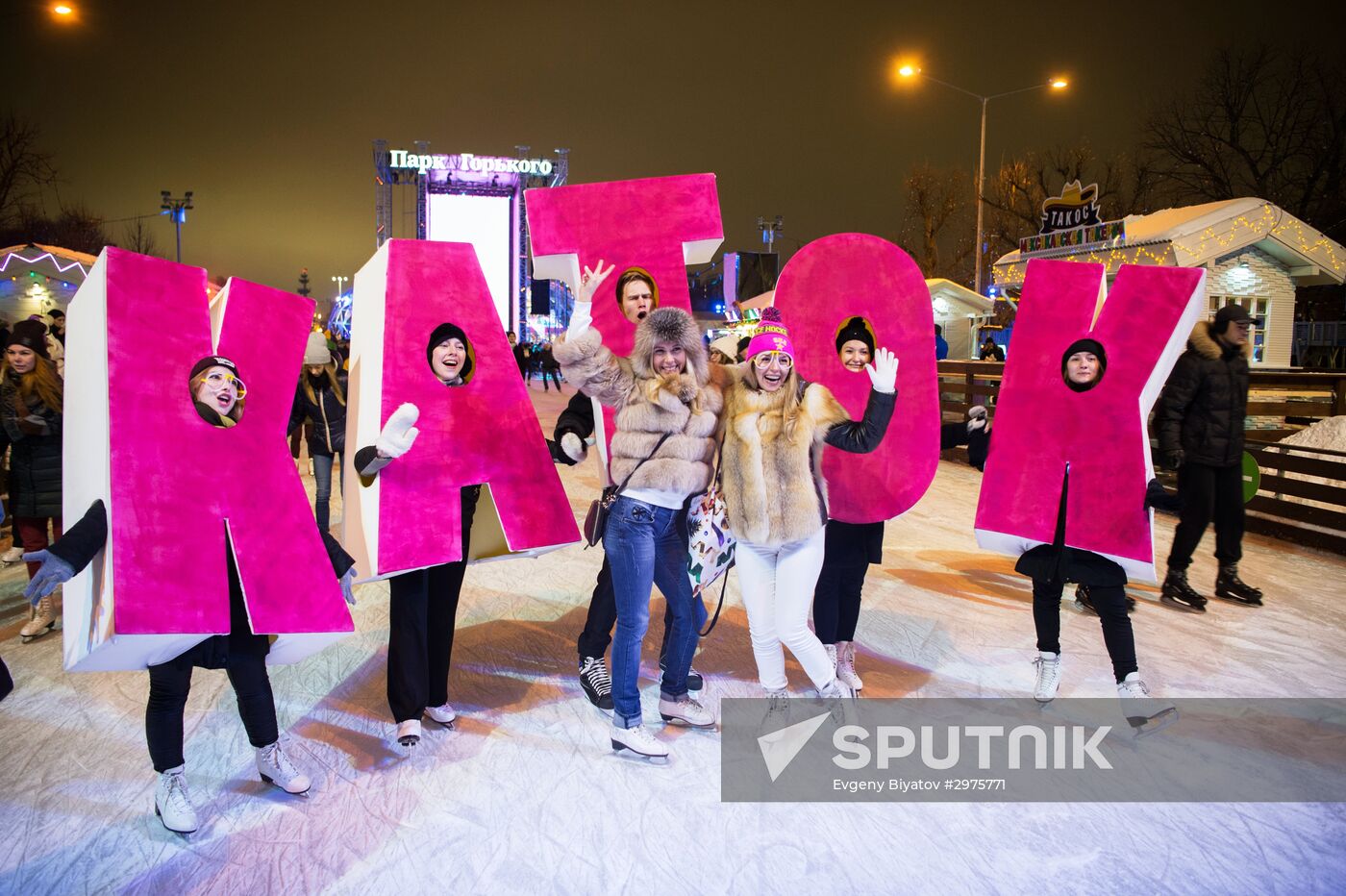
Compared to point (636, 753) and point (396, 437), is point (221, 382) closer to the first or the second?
point (396, 437)

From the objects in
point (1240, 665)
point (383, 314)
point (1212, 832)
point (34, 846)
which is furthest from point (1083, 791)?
point (34, 846)

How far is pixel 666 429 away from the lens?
3146 mm

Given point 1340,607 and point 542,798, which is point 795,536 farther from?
point 1340,607

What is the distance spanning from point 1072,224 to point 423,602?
16.4 metres

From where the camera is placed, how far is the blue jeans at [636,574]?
3174 mm

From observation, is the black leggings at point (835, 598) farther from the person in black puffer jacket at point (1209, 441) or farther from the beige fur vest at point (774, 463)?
the person in black puffer jacket at point (1209, 441)

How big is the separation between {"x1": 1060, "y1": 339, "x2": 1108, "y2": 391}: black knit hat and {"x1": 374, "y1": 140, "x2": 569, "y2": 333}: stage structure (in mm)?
40196

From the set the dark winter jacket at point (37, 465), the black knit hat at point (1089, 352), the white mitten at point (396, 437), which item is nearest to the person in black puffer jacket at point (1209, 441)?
the black knit hat at point (1089, 352)

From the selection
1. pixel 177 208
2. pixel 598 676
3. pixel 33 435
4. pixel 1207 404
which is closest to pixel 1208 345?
pixel 1207 404

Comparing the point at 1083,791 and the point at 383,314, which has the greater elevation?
the point at 383,314

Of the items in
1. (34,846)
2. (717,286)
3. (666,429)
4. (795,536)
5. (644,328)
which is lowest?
(34,846)

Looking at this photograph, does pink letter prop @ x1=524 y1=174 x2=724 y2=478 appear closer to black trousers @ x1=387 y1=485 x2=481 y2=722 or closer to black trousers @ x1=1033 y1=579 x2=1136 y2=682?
black trousers @ x1=387 y1=485 x2=481 y2=722

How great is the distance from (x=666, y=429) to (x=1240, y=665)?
11.1ft

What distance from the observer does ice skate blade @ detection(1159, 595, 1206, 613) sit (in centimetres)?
514
